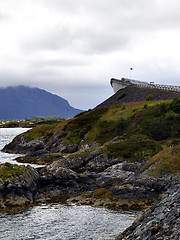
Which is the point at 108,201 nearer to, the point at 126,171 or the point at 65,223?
the point at 65,223

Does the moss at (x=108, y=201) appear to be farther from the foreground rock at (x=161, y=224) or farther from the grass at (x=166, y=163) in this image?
the foreground rock at (x=161, y=224)

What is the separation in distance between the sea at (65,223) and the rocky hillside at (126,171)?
293cm

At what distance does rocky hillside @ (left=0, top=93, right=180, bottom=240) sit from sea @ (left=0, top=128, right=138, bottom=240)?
2931 millimetres

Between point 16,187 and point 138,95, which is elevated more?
point 138,95

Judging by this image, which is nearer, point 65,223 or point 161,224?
point 161,224

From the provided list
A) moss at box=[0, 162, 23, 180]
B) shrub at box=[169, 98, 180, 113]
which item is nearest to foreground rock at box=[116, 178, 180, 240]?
moss at box=[0, 162, 23, 180]

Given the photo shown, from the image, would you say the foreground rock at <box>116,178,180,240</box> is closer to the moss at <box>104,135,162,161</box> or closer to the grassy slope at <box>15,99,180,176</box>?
the grassy slope at <box>15,99,180,176</box>

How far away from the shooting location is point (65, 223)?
2830 centimetres

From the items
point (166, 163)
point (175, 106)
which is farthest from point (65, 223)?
point (175, 106)

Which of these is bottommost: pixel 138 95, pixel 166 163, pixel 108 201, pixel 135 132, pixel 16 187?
pixel 108 201

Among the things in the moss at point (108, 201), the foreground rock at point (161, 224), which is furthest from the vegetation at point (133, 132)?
the foreground rock at point (161, 224)

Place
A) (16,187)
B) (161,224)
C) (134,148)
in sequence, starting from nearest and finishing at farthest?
1. (161,224)
2. (16,187)
3. (134,148)

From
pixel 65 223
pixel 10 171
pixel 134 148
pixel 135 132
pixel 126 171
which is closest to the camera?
pixel 65 223

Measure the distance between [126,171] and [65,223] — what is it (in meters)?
19.0
